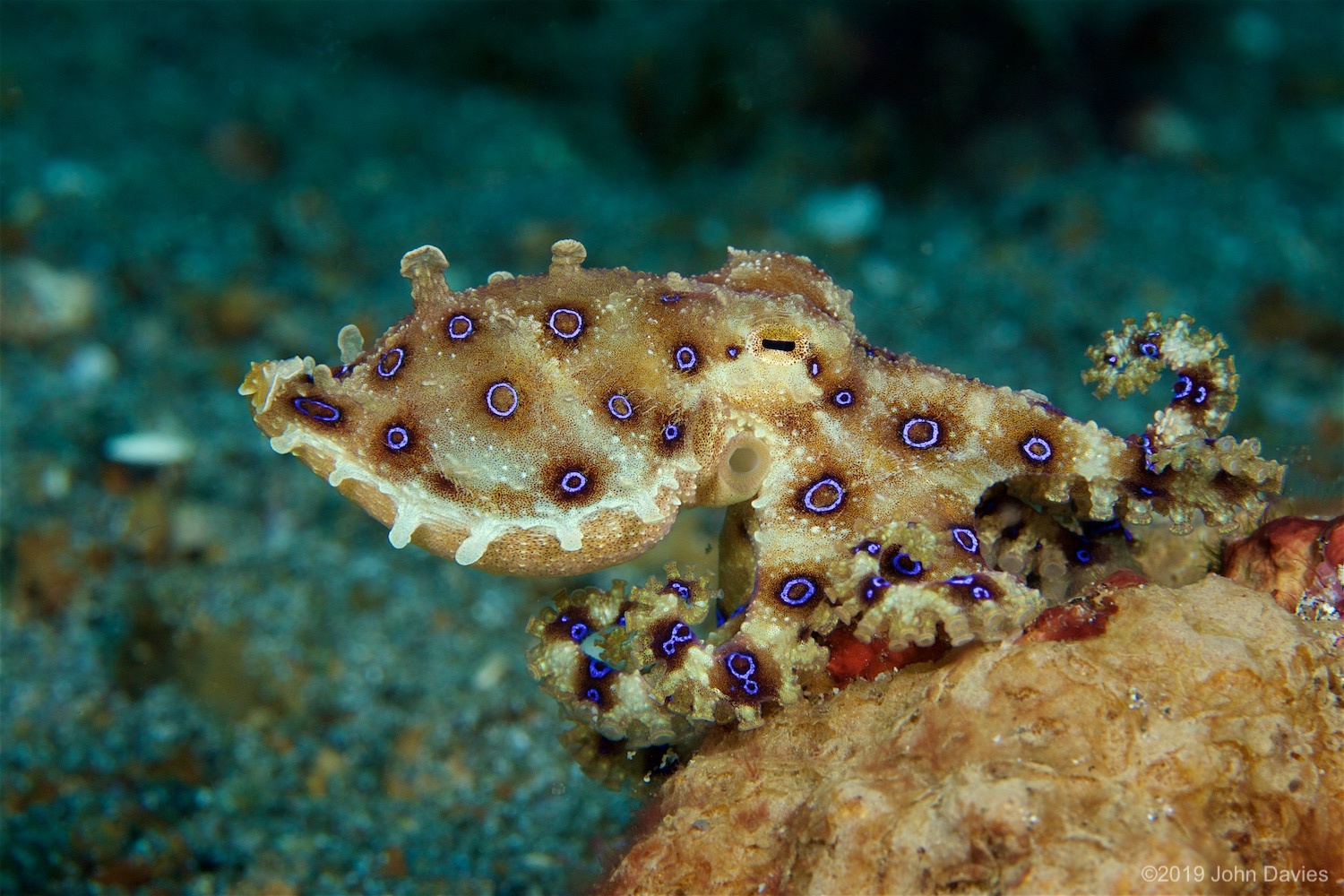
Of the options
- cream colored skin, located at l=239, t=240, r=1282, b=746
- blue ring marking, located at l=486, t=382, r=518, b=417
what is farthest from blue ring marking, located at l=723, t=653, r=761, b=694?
blue ring marking, located at l=486, t=382, r=518, b=417

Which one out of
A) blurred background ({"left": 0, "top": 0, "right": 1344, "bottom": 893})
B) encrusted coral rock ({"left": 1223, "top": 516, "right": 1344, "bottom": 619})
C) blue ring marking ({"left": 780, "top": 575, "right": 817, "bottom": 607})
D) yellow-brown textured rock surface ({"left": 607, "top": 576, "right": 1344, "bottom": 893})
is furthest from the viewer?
blurred background ({"left": 0, "top": 0, "right": 1344, "bottom": 893})

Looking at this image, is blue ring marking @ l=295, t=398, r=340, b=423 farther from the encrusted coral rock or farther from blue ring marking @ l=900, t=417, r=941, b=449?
the encrusted coral rock

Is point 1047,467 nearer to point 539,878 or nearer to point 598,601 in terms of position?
point 598,601

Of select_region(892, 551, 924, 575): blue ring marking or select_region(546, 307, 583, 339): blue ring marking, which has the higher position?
select_region(546, 307, 583, 339): blue ring marking

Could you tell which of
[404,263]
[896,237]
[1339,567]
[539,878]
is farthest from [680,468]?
[896,237]

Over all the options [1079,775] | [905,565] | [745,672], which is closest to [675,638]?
[745,672]

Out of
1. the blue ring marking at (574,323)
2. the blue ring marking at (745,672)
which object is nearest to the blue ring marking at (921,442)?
the blue ring marking at (745,672)

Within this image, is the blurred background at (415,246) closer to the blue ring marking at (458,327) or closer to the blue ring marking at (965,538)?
the blue ring marking at (965,538)
